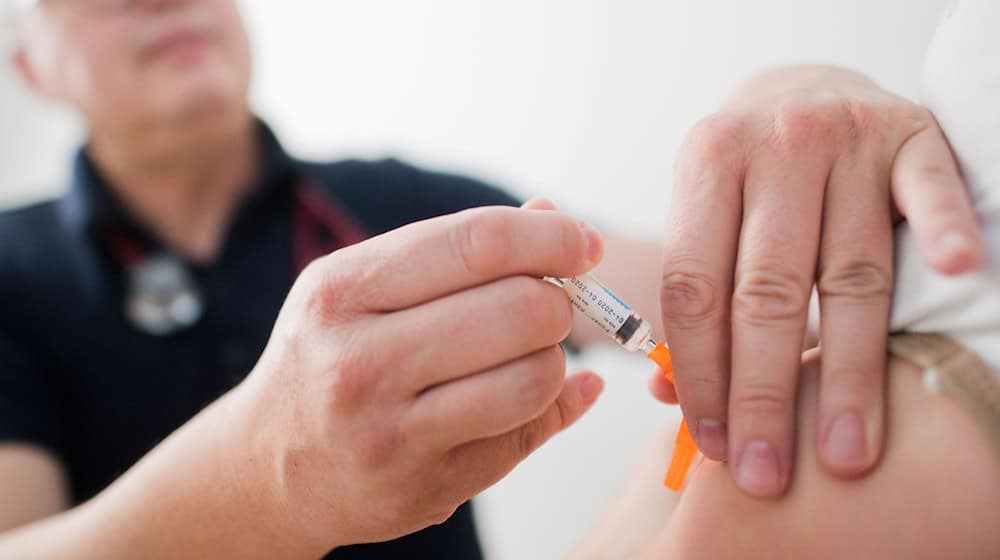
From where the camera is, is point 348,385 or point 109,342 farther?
point 109,342

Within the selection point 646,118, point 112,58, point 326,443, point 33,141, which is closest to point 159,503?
point 326,443

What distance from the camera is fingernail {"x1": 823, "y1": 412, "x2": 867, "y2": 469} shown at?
1.57 ft

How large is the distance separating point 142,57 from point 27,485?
Result: 65 cm

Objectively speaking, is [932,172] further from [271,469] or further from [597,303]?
[271,469]

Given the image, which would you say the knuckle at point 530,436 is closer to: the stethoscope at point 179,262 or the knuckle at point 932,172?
the knuckle at point 932,172

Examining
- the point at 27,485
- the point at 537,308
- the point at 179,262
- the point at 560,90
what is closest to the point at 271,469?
the point at 537,308

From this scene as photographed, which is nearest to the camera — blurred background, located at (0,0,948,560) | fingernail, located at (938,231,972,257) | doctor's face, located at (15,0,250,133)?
fingernail, located at (938,231,972,257)

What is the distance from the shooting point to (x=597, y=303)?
576 millimetres

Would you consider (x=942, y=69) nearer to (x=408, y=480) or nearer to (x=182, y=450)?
(x=408, y=480)

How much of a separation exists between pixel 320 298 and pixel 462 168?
5.18 feet

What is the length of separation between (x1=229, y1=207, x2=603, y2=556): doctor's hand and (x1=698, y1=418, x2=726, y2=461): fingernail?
0.38 ft

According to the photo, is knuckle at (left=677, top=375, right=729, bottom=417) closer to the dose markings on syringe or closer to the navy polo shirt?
the dose markings on syringe

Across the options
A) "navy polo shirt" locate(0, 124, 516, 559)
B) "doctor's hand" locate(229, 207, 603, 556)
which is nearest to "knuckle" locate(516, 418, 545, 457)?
"doctor's hand" locate(229, 207, 603, 556)

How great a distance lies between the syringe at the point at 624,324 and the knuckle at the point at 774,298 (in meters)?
0.08
